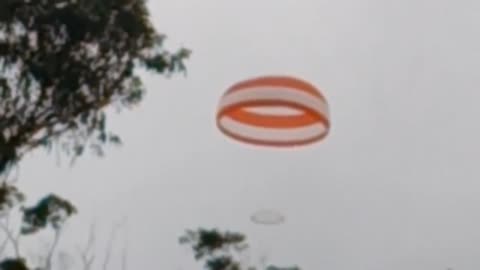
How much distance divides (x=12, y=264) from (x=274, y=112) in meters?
5.00

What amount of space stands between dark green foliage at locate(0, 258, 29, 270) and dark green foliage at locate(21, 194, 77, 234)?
1.33ft

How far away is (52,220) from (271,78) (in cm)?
604

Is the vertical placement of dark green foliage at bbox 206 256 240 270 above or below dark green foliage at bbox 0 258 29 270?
above

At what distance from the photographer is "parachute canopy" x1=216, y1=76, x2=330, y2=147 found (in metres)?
5.27

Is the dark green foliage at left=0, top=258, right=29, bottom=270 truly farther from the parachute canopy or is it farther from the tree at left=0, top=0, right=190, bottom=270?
the parachute canopy

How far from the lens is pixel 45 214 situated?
1073 centimetres

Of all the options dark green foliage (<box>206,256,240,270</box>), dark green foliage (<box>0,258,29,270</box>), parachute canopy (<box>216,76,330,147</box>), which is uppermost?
dark green foliage (<box>206,256,240,270</box>)

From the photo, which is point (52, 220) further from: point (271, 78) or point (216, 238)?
point (271, 78)

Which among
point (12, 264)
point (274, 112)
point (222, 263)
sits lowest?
point (274, 112)

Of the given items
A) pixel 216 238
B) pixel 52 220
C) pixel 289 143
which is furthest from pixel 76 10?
pixel 216 238

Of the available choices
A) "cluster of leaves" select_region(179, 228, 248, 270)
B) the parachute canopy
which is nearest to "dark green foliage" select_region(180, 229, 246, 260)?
"cluster of leaves" select_region(179, 228, 248, 270)

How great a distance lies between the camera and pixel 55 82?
9477 millimetres

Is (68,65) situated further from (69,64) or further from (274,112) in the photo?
(274,112)

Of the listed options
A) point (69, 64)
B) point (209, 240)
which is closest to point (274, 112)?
point (69, 64)
